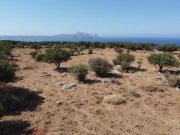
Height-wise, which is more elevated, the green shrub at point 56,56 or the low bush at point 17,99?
the green shrub at point 56,56

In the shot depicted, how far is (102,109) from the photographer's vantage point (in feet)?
56.7

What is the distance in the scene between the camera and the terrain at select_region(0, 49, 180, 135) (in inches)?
562

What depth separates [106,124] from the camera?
14.9 meters

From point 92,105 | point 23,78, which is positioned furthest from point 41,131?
point 23,78

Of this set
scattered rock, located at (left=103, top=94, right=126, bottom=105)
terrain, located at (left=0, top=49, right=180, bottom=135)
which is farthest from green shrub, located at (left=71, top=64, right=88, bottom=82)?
scattered rock, located at (left=103, top=94, right=126, bottom=105)

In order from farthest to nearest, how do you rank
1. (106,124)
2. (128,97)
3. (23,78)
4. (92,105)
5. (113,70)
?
(113,70) < (23,78) < (128,97) < (92,105) < (106,124)

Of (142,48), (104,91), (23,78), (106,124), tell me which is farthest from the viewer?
(142,48)

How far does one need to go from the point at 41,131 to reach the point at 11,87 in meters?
8.78

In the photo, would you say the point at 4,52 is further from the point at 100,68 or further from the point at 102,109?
the point at 102,109

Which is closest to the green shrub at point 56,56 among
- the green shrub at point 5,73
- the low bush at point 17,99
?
the low bush at point 17,99

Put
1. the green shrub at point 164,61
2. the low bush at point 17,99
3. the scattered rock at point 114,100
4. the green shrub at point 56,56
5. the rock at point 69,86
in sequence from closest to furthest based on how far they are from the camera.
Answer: the low bush at point 17,99 < the scattered rock at point 114,100 < the rock at point 69,86 < the green shrub at point 164,61 < the green shrub at point 56,56

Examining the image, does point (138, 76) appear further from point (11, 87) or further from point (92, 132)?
point (92, 132)

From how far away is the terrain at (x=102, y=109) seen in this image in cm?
1428

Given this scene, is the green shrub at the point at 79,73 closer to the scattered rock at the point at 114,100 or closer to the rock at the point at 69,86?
the rock at the point at 69,86
